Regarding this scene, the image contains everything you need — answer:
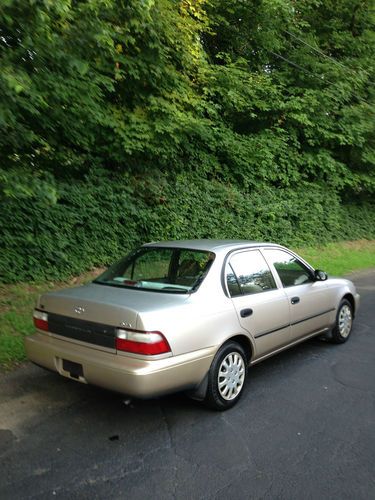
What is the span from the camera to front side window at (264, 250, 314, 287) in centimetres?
486

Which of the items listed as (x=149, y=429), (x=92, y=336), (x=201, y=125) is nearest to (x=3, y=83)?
(x=92, y=336)

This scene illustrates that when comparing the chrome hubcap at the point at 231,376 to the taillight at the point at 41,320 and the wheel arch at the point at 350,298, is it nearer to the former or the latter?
the taillight at the point at 41,320

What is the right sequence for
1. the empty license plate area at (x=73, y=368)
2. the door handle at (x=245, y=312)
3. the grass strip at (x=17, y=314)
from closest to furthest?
the empty license plate area at (x=73, y=368) < the door handle at (x=245, y=312) < the grass strip at (x=17, y=314)

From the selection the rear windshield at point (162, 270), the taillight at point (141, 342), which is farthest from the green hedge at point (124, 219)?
the taillight at point (141, 342)

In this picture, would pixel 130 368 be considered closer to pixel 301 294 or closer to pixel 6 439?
pixel 6 439

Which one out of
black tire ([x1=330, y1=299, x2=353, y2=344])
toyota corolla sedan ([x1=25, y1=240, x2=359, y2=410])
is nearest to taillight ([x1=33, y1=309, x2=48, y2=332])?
toyota corolla sedan ([x1=25, y1=240, x2=359, y2=410])

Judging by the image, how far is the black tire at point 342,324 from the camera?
5707 mm

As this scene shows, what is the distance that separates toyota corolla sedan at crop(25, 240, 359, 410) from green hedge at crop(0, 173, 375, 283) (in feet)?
4.27

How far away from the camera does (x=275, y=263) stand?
4.86 meters

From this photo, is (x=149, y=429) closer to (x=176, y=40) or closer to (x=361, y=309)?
(x=361, y=309)

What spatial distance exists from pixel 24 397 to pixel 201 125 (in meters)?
7.12

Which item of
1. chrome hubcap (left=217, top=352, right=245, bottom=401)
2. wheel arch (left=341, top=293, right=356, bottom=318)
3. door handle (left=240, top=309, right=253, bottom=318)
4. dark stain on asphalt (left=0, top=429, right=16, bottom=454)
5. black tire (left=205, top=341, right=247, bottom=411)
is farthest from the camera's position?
wheel arch (left=341, top=293, right=356, bottom=318)

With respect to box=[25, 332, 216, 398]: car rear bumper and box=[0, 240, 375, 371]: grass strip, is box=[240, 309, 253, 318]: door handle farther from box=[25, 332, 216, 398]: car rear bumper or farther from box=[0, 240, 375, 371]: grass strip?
box=[0, 240, 375, 371]: grass strip

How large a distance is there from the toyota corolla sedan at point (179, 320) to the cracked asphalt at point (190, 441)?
13.6 inches
